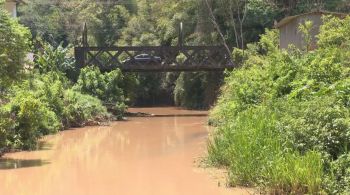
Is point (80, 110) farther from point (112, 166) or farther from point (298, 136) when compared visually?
point (298, 136)

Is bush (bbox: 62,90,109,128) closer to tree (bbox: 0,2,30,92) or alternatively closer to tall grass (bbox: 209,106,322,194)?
tree (bbox: 0,2,30,92)

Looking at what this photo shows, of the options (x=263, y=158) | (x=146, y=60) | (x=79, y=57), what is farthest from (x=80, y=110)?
(x=263, y=158)

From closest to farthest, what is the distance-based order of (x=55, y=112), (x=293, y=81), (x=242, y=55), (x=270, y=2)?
(x=293, y=81) → (x=55, y=112) → (x=242, y=55) → (x=270, y=2)

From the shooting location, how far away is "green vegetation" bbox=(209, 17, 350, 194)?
1009cm

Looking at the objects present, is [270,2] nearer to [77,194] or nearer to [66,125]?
[66,125]

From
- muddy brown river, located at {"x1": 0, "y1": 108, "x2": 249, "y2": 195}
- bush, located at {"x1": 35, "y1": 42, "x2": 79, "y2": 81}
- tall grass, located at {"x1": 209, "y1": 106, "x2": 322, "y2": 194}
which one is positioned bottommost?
muddy brown river, located at {"x1": 0, "y1": 108, "x2": 249, "y2": 195}

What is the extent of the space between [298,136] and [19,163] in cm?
930

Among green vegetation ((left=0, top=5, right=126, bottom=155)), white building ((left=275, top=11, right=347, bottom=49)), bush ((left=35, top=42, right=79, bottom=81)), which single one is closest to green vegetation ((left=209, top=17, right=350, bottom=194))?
green vegetation ((left=0, top=5, right=126, bottom=155))

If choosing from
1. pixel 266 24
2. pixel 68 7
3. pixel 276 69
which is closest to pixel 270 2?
pixel 266 24

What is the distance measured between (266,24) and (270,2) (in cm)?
162

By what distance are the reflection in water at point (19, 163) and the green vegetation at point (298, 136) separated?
549cm

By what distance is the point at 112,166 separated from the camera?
639 inches

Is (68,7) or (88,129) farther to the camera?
(68,7)

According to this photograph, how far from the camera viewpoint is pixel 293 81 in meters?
15.4
